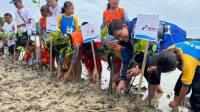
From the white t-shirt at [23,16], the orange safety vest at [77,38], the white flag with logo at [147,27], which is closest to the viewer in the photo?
the white flag with logo at [147,27]

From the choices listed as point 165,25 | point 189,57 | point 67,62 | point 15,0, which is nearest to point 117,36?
point 165,25

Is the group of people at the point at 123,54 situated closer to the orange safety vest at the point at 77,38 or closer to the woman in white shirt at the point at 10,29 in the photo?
the orange safety vest at the point at 77,38

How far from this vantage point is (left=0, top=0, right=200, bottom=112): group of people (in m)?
4.81

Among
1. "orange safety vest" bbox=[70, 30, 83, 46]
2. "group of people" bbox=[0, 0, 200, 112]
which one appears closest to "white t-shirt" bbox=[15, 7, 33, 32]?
"group of people" bbox=[0, 0, 200, 112]

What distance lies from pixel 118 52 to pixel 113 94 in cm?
72

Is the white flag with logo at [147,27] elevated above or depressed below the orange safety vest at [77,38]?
above

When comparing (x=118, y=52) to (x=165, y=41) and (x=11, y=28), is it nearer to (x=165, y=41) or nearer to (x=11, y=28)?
(x=165, y=41)

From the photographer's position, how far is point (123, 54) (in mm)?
6266

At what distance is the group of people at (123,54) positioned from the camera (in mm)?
4812

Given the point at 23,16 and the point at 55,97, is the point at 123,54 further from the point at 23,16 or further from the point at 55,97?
the point at 23,16

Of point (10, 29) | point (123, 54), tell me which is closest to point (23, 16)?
point (10, 29)

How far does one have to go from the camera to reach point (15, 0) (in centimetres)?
1138

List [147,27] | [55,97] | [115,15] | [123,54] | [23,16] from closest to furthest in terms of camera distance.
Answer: [147,27] → [123,54] → [55,97] → [115,15] → [23,16]

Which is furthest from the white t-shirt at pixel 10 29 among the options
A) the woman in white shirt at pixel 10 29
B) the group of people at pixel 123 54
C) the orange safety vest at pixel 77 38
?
the orange safety vest at pixel 77 38
